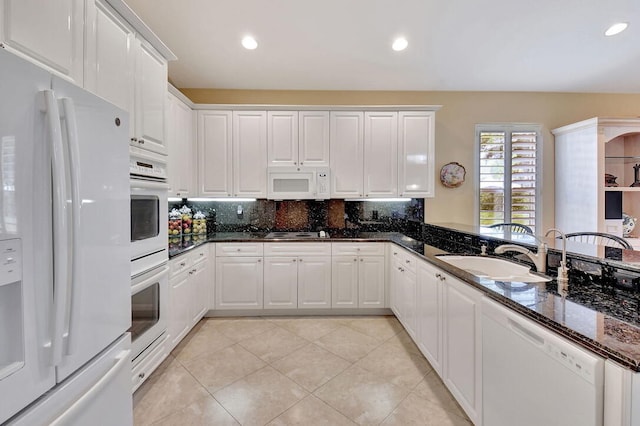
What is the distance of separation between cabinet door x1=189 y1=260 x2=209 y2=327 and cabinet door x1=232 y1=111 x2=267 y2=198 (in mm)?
965

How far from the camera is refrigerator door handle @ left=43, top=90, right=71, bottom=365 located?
75cm

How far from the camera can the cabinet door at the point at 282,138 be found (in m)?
3.29

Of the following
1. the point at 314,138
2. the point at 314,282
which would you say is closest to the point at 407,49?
the point at 314,138

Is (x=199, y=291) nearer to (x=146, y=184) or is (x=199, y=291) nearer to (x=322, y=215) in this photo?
(x=146, y=184)

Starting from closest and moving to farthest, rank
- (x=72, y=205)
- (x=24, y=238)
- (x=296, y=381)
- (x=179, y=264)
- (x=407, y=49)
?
1. (x=24, y=238)
2. (x=72, y=205)
3. (x=296, y=381)
4. (x=179, y=264)
5. (x=407, y=49)

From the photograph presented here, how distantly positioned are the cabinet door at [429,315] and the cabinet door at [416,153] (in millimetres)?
1400

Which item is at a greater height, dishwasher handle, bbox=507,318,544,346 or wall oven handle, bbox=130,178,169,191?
wall oven handle, bbox=130,178,169,191

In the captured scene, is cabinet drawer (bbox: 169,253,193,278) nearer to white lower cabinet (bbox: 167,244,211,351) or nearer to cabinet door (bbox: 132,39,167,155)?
white lower cabinet (bbox: 167,244,211,351)

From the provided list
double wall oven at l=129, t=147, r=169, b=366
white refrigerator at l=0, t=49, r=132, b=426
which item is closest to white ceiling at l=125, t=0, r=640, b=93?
double wall oven at l=129, t=147, r=169, b=366

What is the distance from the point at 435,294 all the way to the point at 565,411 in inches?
41.2

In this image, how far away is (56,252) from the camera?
0.76m

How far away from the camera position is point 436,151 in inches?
145

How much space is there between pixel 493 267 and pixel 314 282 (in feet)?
5.80

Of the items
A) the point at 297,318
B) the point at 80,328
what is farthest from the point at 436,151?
the point at 80,328
